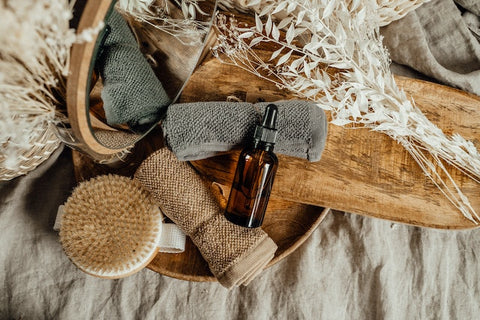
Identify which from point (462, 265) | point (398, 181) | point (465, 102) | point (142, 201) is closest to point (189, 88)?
point (142, 201)

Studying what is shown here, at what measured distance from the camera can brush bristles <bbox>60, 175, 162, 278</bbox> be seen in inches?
25.9

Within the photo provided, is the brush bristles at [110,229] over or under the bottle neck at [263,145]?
under

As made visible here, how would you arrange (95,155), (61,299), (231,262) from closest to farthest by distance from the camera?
(95,155) → (231,262) → (61,299)

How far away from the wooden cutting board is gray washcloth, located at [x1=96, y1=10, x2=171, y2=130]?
15 centimetres

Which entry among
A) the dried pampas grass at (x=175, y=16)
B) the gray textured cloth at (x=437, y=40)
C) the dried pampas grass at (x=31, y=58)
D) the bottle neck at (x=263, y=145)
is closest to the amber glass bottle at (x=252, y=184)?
the bottle neck at (x=263, y=145)

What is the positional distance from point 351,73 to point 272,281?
53 centimetres

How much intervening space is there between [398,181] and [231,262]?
0.37 meters

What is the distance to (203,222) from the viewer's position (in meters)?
0.68

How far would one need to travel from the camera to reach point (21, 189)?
859mm

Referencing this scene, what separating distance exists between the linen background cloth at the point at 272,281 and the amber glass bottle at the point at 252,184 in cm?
27

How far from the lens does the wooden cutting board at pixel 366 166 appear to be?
2.30 ft

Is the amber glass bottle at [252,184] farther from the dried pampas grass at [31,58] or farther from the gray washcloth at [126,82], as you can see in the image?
the dried pampas grass at [31,58]

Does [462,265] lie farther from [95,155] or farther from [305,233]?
[95,155]

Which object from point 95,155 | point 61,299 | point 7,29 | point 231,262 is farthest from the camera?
point 61,299
